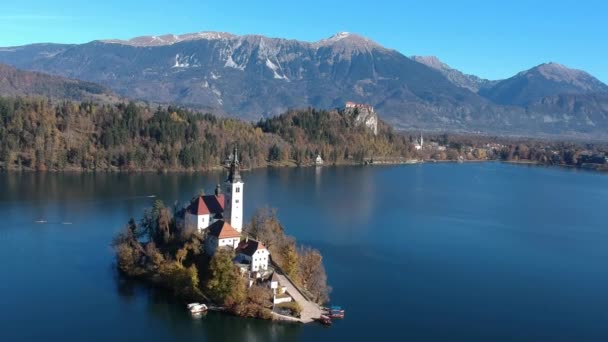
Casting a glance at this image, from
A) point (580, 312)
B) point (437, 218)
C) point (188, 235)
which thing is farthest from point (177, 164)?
point (580, 312)

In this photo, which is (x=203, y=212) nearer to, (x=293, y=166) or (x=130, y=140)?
(x=130, y=140)

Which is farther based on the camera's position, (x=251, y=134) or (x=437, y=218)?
(x=251, y=134)

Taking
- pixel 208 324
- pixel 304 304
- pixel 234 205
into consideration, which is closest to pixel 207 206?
pixel 234 205

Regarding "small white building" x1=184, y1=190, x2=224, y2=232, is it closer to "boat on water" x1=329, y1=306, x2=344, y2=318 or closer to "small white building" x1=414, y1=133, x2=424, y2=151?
"boat on water" x1=329, y1=306, x2=344, y2=318

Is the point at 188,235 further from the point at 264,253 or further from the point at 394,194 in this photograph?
the point at 394,194

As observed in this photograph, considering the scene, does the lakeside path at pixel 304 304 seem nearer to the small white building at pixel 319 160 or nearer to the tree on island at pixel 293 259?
the tree on island at pixel 293 259

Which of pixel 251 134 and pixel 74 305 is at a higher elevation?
pixel 251 134

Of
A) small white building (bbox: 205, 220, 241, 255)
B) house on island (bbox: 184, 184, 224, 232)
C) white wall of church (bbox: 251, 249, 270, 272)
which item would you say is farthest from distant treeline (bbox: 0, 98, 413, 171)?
white wall of church (bbox: 251, 249, 270, 272)

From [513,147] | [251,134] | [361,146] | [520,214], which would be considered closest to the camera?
[520,214]
